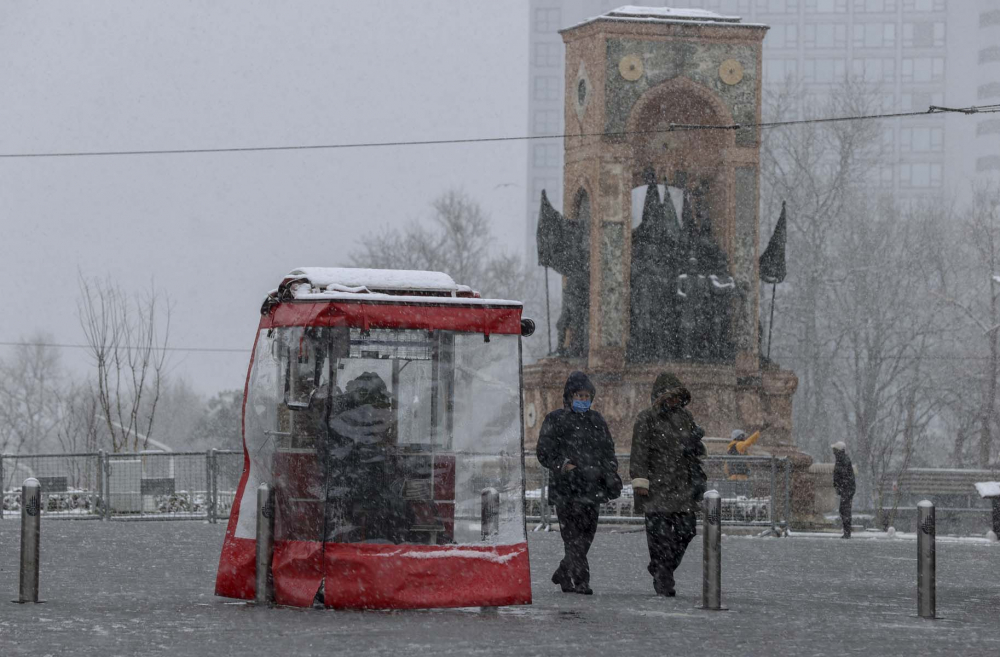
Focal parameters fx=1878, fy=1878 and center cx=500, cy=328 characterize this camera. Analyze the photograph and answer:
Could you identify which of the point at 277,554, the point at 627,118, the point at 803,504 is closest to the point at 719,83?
the point at 627,118

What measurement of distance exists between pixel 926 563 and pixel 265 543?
483 cm

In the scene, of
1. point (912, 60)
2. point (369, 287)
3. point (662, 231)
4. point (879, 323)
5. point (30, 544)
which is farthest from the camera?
point (912, 60)

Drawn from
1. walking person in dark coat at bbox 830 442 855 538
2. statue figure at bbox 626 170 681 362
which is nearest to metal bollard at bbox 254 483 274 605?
walking person in dark coat at bbox 830 442 855 538

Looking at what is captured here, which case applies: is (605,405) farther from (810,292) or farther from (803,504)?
(810,292)

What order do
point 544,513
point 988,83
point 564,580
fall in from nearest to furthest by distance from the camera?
point 564,580 < point 544,513 < point 988,83

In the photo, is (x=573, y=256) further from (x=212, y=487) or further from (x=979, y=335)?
(x=979, y=335)

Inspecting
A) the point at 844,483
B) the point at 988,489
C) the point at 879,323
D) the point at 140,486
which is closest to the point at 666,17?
the point at 844,483

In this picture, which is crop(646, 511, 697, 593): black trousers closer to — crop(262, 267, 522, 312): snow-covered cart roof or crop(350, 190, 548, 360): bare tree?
crop(262, 267, 522, 312): snow-covered cart roof

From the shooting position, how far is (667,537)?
14.7 metres

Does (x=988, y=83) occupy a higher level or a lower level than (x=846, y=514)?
higher

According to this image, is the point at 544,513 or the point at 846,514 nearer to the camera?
the point at 544,513

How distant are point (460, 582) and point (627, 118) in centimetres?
1957

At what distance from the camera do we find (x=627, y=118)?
31859 millimetres

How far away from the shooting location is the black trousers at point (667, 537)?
1462cm
